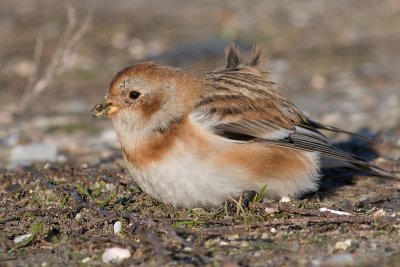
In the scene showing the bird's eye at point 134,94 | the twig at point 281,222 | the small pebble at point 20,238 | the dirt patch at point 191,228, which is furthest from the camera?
the bird's eye at point 134,94

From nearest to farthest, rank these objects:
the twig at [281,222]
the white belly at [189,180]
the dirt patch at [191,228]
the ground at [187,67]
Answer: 1. the dirt patch at [191,228]
2. the ground at [187,67]
3. the twig at [281,222]
4. the white belly at [189,180]

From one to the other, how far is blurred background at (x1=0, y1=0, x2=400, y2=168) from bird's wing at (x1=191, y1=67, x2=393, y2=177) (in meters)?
0.79

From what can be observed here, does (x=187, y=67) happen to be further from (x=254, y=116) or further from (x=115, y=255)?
(x=115, y=255)

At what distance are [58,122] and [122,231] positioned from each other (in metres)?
4.66

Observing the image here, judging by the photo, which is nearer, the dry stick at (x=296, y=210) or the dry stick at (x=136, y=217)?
the dry stick at (x=136, y=217)

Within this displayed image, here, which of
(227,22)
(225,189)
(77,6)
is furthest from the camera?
(77,6)

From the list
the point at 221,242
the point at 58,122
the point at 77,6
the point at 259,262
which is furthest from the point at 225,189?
the point at 77,6

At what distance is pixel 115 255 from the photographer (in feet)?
15.0

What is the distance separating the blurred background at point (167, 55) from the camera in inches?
347

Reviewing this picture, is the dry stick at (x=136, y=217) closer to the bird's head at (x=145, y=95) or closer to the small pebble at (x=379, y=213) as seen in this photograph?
the bird's head at (x=145, y=95)

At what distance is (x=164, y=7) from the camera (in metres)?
16.2

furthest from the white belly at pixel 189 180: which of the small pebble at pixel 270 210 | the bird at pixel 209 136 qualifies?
the small pebble at pixel 270 210

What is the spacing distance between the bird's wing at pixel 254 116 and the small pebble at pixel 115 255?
→ 1244 millimetres

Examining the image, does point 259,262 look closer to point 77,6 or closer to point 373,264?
point 373,264
